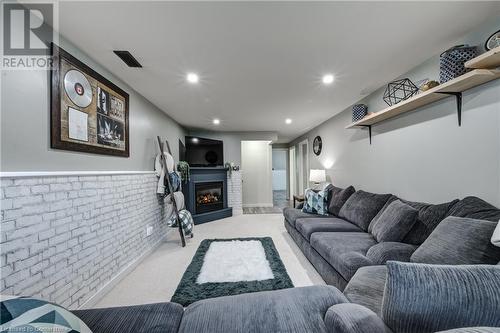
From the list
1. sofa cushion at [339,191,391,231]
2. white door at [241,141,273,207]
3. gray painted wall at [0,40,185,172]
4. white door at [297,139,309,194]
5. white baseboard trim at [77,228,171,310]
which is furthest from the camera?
A: white door at [241,141,273,207]

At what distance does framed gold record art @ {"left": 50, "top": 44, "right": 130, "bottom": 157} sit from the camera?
1627mm

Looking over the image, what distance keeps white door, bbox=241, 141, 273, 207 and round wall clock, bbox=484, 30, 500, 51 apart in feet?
17.7

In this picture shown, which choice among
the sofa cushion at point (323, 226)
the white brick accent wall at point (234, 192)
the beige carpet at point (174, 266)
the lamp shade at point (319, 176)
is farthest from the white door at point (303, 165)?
the sofa cushion at point (323, 226)

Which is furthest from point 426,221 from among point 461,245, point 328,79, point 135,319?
point 135,319

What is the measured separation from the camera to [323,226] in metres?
2.70

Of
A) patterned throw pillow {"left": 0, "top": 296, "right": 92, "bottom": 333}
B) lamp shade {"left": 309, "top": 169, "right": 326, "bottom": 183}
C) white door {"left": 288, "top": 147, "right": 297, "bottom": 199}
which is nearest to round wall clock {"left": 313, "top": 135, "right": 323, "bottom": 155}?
lamp shade {"left": 309, "top": 169, "right": 326, "bottom": 183}

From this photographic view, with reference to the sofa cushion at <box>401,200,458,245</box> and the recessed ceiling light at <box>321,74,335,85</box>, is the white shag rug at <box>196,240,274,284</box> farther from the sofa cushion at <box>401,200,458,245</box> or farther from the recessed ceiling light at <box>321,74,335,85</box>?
the recessed ceiling light at <box>321,74,335,85</box>

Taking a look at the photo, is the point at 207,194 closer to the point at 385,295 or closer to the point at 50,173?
the point at 50,173

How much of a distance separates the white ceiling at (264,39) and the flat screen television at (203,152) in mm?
2095

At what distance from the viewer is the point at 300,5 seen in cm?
138

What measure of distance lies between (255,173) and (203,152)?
2227mm

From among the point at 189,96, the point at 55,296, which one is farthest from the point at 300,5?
the point at 55,296

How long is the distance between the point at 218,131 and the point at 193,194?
6.52 ft

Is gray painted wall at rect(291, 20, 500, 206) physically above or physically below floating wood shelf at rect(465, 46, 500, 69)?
below
